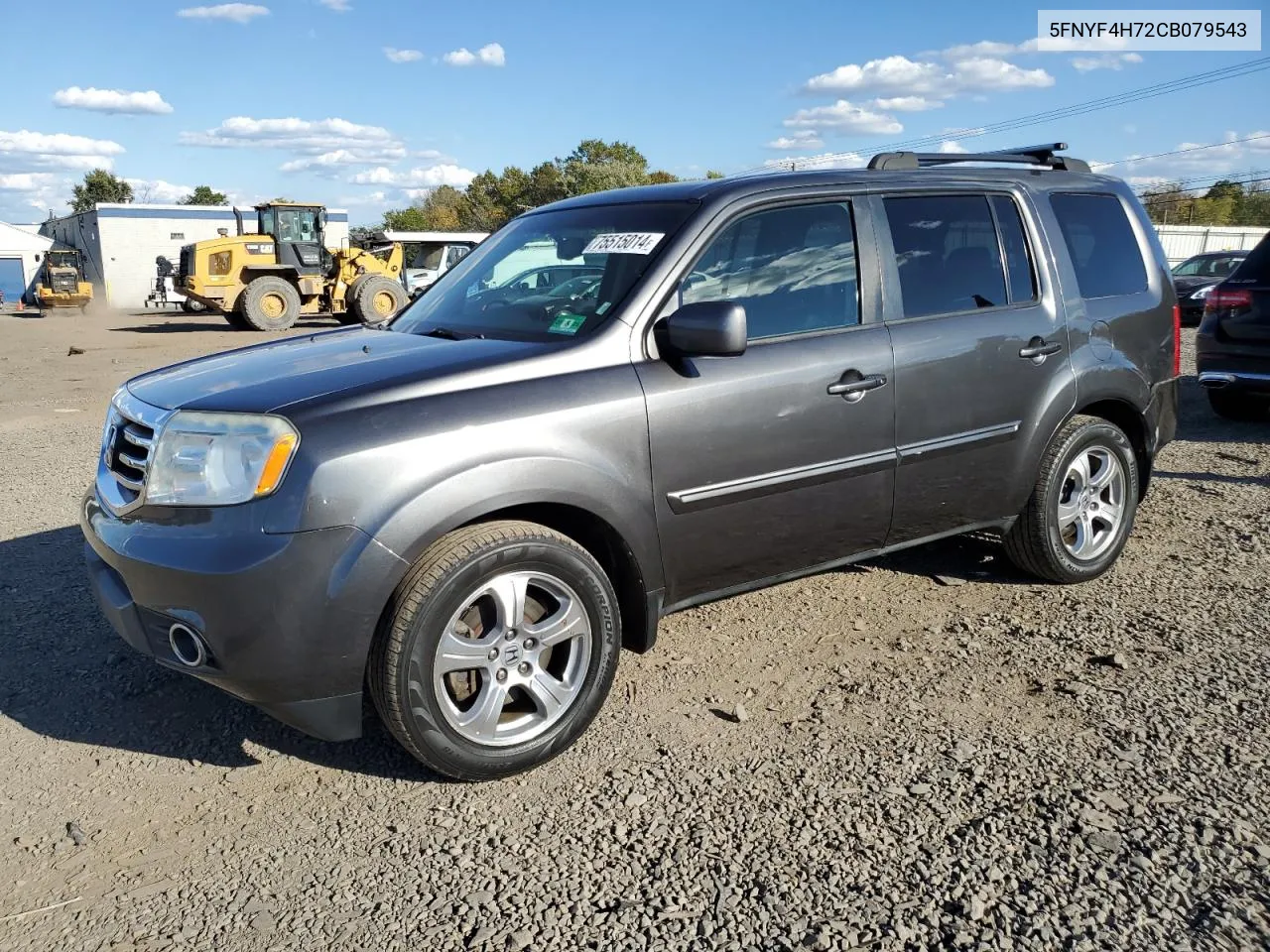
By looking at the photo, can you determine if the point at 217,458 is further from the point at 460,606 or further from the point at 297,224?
the point at 297,224

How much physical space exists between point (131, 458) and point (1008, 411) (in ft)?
10.9

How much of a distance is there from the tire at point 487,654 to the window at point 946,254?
1806mm

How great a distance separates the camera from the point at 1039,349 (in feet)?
14.0

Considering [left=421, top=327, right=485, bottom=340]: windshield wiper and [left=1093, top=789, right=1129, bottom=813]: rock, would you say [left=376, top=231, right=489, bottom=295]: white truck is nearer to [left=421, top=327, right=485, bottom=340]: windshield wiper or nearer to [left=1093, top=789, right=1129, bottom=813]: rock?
[left=421, top=327, right=485, bottom=340]: windshield wiper

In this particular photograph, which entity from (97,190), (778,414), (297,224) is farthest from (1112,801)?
(97,190)

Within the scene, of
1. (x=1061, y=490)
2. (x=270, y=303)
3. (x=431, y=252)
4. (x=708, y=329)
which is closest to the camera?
(x=708, y=329)

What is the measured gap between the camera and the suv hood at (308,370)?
118 inches

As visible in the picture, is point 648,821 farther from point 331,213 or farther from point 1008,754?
point 331,213

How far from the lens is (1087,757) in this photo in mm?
3123

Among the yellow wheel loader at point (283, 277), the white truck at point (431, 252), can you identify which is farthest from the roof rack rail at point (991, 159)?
the white truck at point (431, 252)

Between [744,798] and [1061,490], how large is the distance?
94.4 inches

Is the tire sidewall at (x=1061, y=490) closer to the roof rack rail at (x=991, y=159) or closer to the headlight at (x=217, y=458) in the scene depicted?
the roof rack rail at (x=991, y=159)

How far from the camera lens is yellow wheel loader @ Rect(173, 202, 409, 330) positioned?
942 inches

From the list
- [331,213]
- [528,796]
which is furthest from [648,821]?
[331,213]
